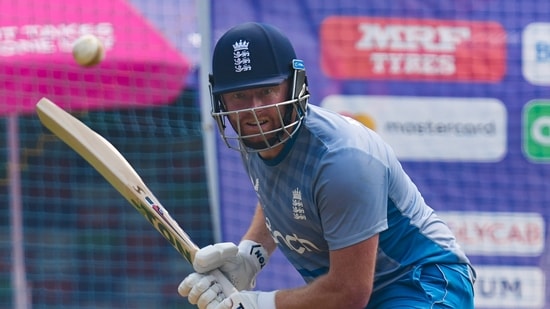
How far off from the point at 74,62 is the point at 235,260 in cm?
A: 276

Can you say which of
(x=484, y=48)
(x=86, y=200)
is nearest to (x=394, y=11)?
(x=484, y=48)

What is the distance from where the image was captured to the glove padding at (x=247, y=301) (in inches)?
A: 131

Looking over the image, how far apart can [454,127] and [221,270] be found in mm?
2656

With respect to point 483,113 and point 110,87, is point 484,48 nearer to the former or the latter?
point 483,113

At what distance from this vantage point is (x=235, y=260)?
362cm

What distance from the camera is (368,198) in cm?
313

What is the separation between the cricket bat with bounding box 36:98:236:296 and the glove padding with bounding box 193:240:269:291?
14 cm

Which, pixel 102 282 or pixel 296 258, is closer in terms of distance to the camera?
pixel 296 258

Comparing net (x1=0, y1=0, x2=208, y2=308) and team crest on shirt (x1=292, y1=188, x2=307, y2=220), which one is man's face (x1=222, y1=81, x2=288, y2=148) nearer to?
team crest on shirt (x1=292, y1=188, x2=307, y2=220)

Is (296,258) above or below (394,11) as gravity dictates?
below

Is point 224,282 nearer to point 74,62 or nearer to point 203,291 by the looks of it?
point 203,291

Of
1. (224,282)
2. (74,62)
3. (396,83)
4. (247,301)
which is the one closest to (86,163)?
(74,62)

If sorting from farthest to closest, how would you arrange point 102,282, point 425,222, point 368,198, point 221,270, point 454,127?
point 102,282 → point 454,127 → point 221,270 → point 425,222 → point 368,198

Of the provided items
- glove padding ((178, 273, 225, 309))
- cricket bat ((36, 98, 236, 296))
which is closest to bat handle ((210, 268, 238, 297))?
glove padding ((178, 273, 225, 309))
